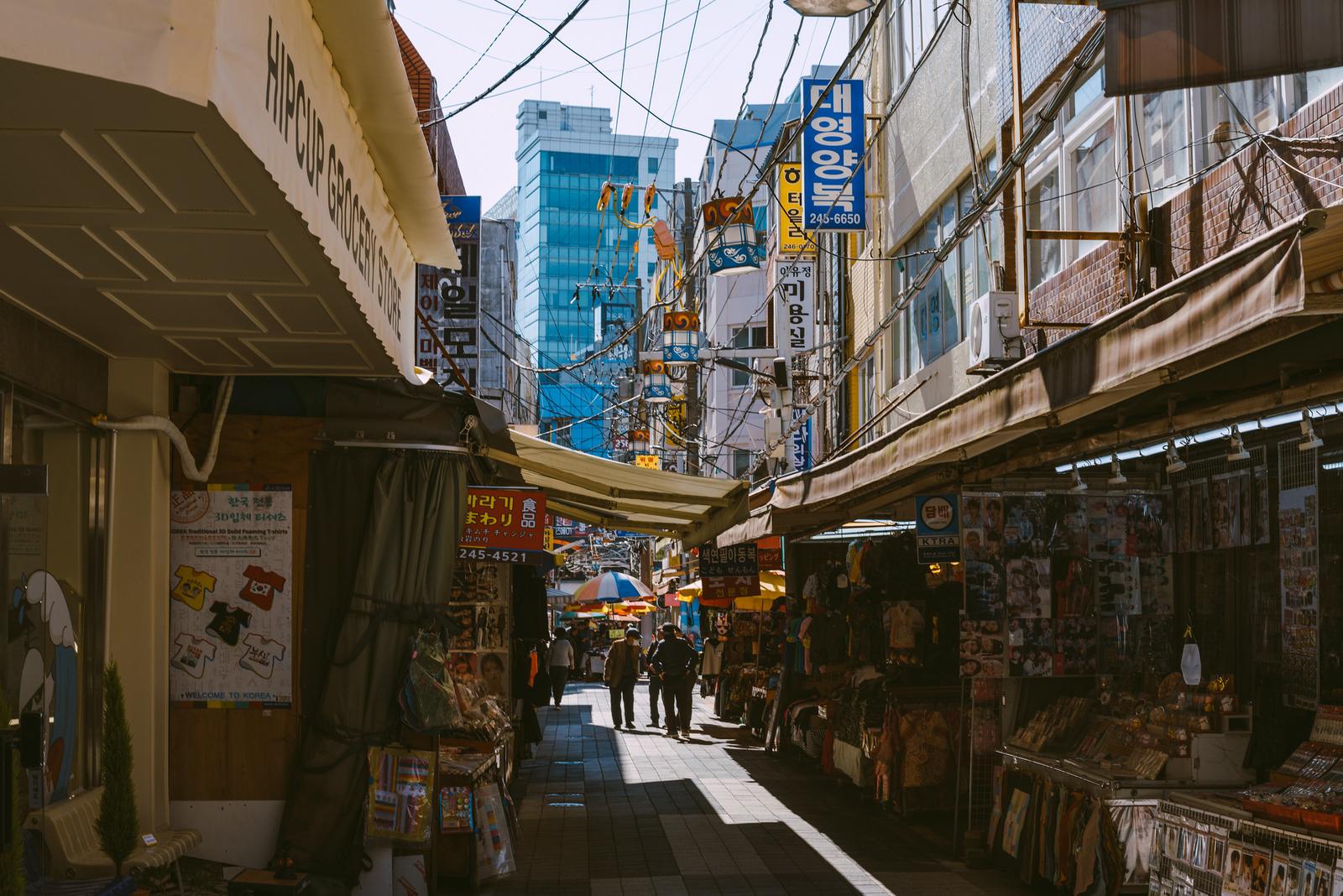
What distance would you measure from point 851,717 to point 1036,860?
5.35 meters

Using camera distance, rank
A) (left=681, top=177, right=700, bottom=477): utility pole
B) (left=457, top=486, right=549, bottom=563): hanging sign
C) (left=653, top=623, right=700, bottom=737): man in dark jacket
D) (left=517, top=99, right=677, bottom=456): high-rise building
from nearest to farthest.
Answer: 1. (left=457, top=486, right=549, bottom=563): hanging sign
2. (left=653, top=623, right=700, bottom=737): man in dark jacket
3. (left=681, top=177, right=700, bottom=477): utility pole
4. (left=517, top=99, right=677, bottom=456): high-rise building

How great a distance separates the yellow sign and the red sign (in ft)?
35.1

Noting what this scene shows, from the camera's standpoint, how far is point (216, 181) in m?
4.50

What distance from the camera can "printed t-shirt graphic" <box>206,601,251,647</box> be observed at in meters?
8.62

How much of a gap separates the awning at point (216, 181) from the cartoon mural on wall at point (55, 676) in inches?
57.2

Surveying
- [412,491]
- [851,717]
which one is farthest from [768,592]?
[412,491]

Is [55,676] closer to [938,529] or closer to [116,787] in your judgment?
[116,787]

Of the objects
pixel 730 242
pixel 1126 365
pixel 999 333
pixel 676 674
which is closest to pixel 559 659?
pixel 676 674

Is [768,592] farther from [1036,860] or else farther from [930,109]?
[1036,860]

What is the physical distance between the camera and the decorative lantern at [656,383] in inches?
1061

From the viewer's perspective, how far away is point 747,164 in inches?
1946

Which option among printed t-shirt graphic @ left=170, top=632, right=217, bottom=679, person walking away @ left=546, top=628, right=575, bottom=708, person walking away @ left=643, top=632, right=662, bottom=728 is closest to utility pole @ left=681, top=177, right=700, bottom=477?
person walking away @ left=546, top=628, right=575, bottom=708

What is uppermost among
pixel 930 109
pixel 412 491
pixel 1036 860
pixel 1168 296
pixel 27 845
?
pixel 930 109

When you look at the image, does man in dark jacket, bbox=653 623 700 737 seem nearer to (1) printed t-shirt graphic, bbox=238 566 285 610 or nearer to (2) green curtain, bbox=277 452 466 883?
(2) green curtain, bbox=277 452 466 883
